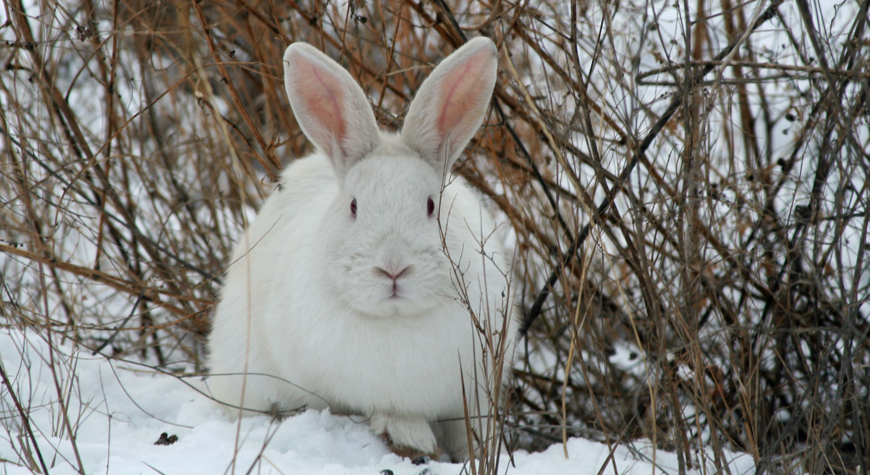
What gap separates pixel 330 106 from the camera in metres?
2.83

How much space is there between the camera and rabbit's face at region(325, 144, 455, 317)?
2.43 metres

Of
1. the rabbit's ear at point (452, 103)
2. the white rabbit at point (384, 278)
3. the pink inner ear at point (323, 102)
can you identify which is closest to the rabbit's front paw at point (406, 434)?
the white rabbit at point (384, 278)

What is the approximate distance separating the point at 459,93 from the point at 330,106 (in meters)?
0.49

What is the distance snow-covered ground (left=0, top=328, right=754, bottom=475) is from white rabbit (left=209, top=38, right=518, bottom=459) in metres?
0.15

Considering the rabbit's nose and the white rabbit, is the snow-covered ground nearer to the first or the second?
the white rabbit

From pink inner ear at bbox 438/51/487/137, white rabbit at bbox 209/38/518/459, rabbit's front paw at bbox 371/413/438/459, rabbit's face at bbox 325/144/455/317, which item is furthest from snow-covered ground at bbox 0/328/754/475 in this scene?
pink inner ear at bbox 438/51/487/137

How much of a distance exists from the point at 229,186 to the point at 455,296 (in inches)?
107

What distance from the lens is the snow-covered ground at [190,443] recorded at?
2.36 metres

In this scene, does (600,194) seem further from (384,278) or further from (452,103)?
(384,278)

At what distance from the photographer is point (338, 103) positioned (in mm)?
2812

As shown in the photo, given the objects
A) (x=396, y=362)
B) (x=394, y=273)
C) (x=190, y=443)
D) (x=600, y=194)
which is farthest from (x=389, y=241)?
(x=600, y=194)

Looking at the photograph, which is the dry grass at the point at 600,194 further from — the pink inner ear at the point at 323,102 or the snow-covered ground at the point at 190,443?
the pink inner ear at the point at 323,102

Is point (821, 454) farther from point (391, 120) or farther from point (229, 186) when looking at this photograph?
point (229, 186)

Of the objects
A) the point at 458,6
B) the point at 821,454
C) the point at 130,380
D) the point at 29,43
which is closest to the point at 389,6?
the point at 458,6
